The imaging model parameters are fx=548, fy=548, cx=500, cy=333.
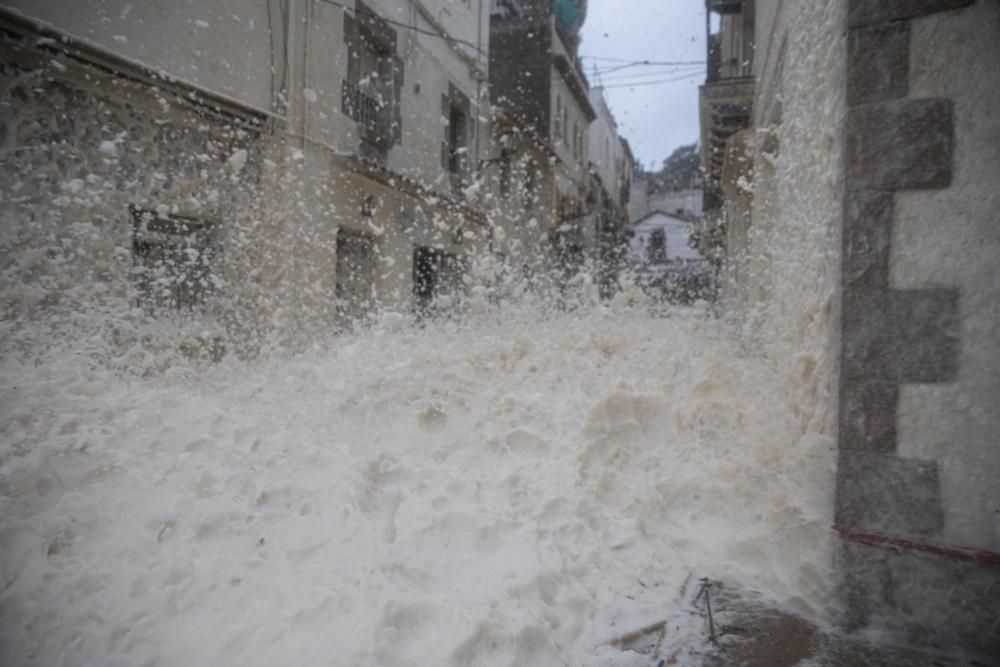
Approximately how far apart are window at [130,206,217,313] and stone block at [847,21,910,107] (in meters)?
5.23

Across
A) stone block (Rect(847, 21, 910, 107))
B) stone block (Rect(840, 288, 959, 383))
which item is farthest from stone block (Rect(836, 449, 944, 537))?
stone block (Rect(847, 21, 910, 107))

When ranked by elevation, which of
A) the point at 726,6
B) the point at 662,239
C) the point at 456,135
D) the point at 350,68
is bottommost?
the point at 350,68

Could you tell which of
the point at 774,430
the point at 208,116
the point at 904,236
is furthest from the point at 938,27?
the point at 208,116

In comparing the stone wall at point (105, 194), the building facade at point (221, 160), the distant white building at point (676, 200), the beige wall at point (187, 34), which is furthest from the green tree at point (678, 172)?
the stone wall at point (105, 194)

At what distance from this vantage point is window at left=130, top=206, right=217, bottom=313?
4.96 m

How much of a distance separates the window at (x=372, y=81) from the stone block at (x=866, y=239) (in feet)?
23.0

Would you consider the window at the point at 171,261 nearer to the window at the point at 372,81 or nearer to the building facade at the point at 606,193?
the window at the point at 372,81

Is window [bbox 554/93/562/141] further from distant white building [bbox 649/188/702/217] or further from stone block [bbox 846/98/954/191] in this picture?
distant white building [bbox 649/188/702/217]

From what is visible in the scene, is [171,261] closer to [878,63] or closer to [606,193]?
[878,63]

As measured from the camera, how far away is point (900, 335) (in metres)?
1.68

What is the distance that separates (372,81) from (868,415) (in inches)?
324

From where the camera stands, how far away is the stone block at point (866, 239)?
67.1 inches

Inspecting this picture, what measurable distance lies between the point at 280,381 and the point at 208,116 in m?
3.40

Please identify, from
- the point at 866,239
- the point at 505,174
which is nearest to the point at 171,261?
the point at 866,239
